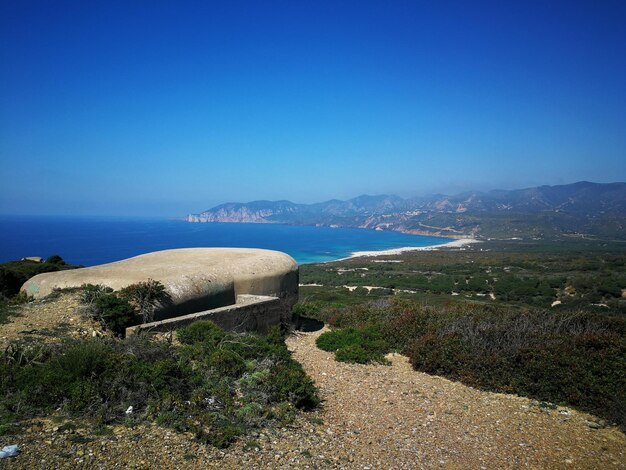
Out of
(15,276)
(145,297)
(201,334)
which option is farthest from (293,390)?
(15,276)

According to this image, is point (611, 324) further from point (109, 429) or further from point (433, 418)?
point (109, 429)

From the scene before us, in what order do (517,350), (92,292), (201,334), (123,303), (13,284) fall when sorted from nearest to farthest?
1. (201,334)
2. (123,303)
3. (517,350)
4. (92,292)
5. (13,284)

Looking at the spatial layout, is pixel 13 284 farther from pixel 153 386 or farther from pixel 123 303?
pixel 153 386

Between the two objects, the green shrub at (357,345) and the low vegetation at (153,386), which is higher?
the low vegetation at (153,386)

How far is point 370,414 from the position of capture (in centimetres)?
686

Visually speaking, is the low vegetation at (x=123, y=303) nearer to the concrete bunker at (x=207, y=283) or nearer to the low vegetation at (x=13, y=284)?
the concrete bunker at (x=207, y=283)

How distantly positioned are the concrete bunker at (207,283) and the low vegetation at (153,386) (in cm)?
184

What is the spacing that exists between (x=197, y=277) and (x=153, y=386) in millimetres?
4867

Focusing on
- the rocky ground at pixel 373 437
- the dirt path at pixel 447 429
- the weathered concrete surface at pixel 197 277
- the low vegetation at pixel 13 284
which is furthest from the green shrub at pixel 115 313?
the dirt path at pixel 447 429

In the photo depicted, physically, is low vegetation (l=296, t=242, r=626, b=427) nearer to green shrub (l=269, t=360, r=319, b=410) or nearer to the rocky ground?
the rocky ground

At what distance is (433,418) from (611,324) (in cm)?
733

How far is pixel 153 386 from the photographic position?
→ 5852 mm

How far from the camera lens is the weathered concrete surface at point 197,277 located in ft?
32.7

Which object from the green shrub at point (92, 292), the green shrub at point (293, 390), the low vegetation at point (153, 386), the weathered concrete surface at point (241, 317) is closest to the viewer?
the low vegetation at point (153, 386)
